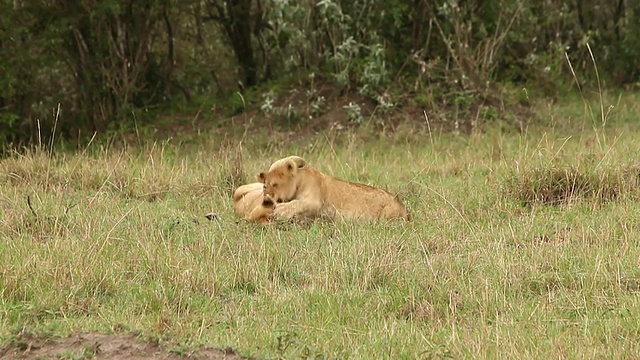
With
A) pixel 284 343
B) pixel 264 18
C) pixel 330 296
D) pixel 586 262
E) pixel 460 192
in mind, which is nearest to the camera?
pixel 284 343

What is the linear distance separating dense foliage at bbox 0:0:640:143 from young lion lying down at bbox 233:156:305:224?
5.75 m

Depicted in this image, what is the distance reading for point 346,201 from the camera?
7.85 metres

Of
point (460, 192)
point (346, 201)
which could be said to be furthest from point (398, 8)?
point (346, 201)

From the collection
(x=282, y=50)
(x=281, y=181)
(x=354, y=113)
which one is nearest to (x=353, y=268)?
(x=281, y=181)

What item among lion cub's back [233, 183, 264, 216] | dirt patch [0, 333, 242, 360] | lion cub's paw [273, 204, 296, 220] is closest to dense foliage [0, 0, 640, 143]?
lion cub's back [233, 183, 264, 216]

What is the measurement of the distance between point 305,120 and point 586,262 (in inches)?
319

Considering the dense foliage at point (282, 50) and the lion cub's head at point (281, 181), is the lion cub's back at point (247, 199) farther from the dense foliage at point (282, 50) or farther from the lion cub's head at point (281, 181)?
the dense foliage at point (282, 50)

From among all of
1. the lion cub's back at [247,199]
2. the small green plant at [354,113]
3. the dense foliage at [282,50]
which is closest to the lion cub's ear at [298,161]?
the lion cub's back at [247,199]

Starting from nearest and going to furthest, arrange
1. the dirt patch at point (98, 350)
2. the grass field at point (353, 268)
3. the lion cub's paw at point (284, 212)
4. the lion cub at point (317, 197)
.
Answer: the dirt patch at point (98, 350) → the grass field at point (353, 268) → the lion cub's paw at point (284, 212) → the lion cub at point (317, 197)

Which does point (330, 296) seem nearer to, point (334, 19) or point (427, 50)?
point (334, 19)

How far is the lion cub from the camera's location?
25.3 feet

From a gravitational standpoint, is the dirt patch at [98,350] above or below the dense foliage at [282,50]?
above

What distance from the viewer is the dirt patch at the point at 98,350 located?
492 centimetres

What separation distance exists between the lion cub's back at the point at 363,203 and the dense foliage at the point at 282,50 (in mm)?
6043
